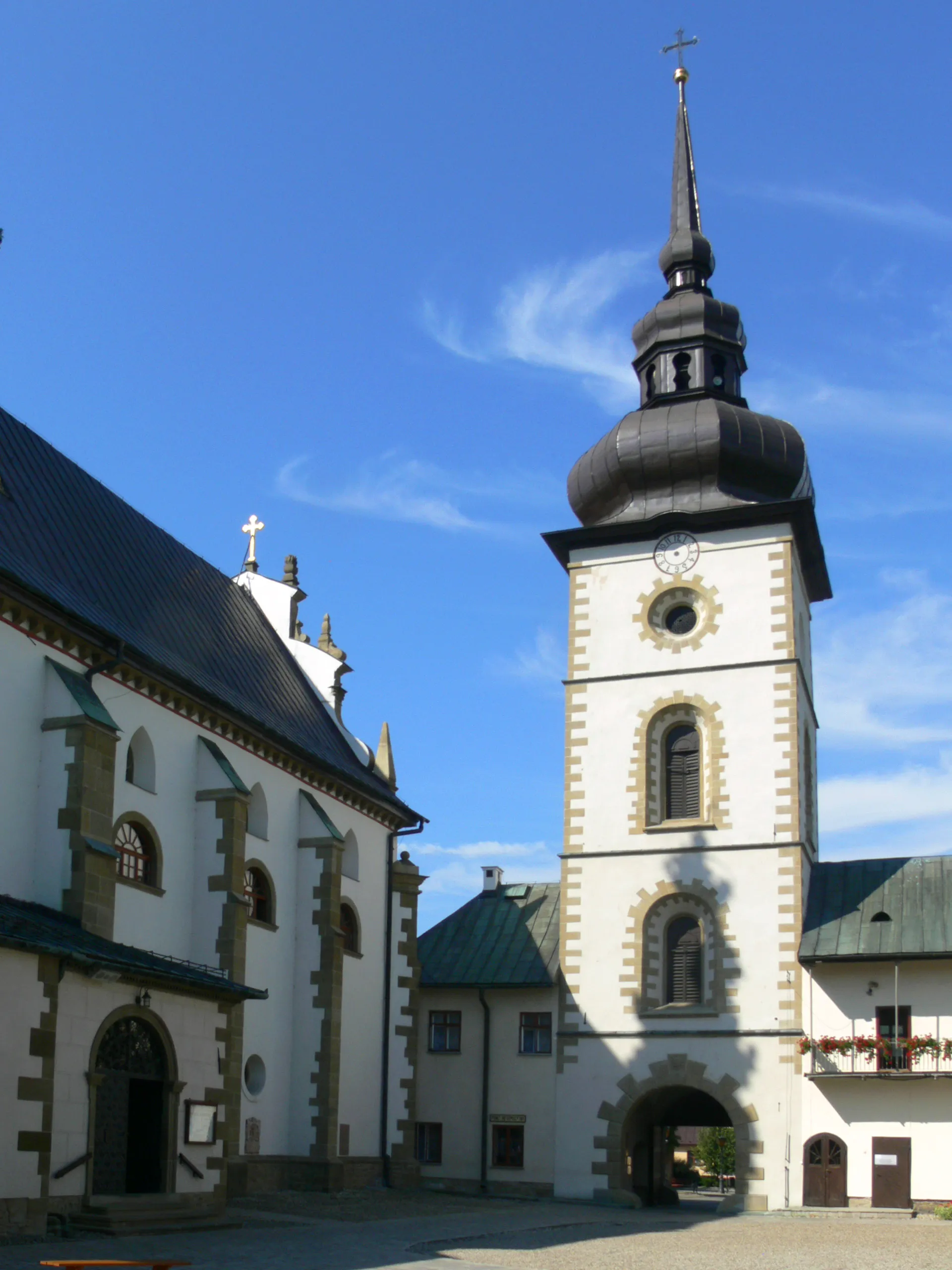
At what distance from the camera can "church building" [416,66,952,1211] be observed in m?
30.4

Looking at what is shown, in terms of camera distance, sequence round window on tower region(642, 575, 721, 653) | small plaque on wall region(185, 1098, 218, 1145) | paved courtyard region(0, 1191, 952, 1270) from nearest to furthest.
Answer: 1. paved courtyard region(0, 1191, 952, 1270)
2. small plaque on wall region(185, 1098, 218, 1145)
3. round window on tower region(642, 575, 721, 653)

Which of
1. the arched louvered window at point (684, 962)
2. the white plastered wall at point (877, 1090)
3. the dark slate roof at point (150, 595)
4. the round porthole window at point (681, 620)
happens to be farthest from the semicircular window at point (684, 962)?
the dark slate roof at point (150, 595)

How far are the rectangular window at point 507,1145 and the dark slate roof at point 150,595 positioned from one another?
291 inches

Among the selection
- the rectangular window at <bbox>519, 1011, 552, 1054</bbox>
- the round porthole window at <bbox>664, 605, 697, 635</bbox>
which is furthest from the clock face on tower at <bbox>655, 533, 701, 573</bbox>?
the rectangular window at <bbox>519, 1011, 552, 1054</bbox>

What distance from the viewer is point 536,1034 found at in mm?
34500

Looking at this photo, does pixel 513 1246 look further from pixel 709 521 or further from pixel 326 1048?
pixel 709 521

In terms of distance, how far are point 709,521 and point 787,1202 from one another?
14.6 meters

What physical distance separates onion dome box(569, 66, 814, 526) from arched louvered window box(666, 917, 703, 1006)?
934 centimetres

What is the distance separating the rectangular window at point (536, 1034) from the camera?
34344 mm

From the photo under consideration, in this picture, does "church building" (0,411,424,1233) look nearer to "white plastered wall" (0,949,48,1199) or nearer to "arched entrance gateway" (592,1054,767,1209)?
"white plastered wall" (0,949,48,1199)

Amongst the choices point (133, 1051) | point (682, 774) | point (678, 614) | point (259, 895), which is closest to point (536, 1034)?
point (682, 774)

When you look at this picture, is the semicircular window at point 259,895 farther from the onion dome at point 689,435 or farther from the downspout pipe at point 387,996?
the onion dome at point 689,435

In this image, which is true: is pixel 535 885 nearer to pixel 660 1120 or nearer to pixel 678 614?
pixel 660 1120

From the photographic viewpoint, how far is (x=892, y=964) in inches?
1209
